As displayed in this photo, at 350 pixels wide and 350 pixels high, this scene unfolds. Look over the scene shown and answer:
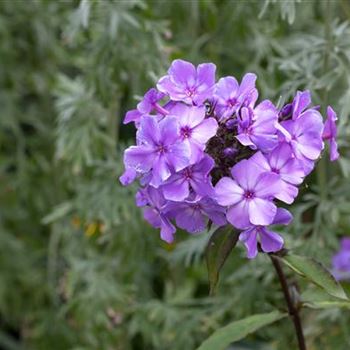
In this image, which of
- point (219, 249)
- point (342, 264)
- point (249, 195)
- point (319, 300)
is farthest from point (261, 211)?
point (342, 264)

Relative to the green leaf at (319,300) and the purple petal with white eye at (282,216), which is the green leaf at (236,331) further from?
the purple petal with white eye at (282,216)


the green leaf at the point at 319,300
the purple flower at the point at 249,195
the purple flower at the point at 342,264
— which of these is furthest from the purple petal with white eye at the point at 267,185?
the purple flower at the point at 342,264

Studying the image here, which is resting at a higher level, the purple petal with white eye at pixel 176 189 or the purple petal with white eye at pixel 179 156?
the purple petal with white eye at pixel 179 156

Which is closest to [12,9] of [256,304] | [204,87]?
[256,304]

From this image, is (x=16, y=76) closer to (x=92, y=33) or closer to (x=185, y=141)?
(x=92, y=33)

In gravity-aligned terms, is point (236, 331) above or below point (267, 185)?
below

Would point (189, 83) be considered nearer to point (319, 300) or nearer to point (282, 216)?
point (282, 216)
